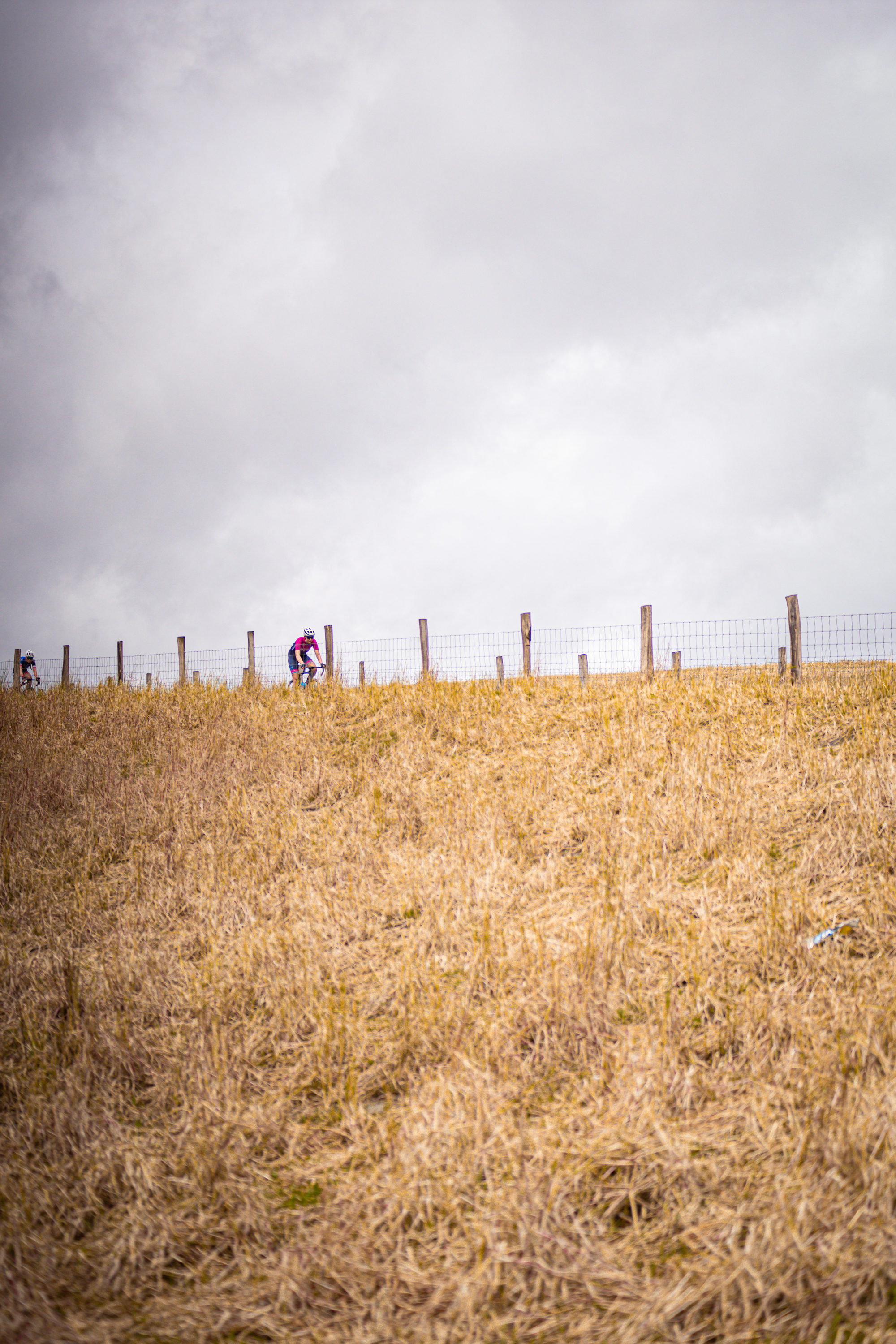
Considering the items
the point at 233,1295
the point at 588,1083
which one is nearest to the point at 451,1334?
the point at 233,1295

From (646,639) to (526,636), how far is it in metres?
3.07

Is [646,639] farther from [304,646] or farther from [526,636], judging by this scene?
[304,646]

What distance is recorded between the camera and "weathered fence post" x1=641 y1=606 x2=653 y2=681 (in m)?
14.5

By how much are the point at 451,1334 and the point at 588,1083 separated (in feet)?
5.16

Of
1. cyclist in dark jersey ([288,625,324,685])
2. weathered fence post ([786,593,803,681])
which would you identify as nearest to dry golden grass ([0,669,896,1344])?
weathered fence post ([786,593,803,681])

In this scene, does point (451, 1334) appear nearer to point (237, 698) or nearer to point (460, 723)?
point (460, 723)

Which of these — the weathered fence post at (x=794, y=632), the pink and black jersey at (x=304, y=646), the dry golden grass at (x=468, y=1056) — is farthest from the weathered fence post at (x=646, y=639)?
the pink and black jersey at (x=304, y=646)

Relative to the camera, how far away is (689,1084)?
3.78 metres

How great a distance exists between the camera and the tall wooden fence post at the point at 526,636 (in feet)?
54.4

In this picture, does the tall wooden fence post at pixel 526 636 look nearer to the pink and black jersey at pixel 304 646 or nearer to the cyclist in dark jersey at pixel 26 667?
the pink and black jersey at pixel 304 646

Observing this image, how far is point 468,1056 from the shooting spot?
431 centimetres

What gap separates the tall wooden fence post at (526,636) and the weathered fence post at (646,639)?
2.79m

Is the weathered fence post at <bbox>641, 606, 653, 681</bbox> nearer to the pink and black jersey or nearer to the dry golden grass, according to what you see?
the dry golden grass

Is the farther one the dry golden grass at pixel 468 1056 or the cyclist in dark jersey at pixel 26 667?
the cyclist in dark jersey at pixel 26 667
